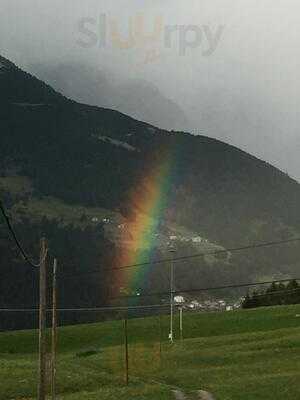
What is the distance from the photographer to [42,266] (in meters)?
43.6

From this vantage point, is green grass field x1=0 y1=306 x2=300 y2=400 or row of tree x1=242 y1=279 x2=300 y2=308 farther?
row of tree x1=242 y1=279 x2=300 y2=308

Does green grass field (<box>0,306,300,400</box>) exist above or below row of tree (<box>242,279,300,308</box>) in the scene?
below

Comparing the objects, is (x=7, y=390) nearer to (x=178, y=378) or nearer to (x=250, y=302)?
(x=178, y=378)

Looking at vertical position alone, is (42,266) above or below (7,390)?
above

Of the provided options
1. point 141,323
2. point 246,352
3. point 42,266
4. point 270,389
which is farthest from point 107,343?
point 42,266

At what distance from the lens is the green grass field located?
201ft

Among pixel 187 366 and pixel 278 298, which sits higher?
pixel 278 298

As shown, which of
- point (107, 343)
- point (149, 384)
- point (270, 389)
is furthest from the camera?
point (107, 343)

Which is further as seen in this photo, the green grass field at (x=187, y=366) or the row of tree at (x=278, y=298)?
the row of tree at (x=278, y=298)

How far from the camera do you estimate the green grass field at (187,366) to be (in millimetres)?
61125

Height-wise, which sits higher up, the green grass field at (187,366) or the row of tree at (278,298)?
the row of tree at (278,298)

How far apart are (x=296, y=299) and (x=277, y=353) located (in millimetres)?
103467

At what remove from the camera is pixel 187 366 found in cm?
8650

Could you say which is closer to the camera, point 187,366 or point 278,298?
point 187,366
